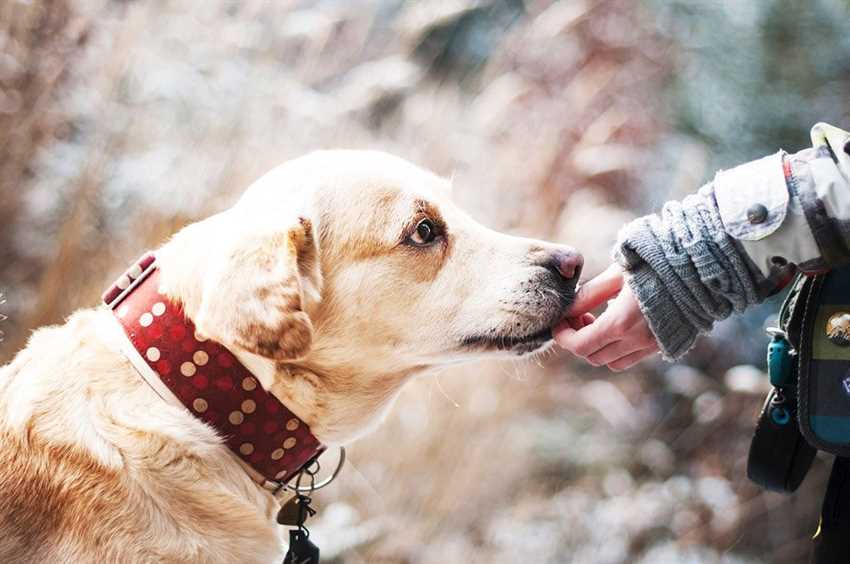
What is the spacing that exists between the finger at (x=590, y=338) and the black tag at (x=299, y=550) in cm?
65

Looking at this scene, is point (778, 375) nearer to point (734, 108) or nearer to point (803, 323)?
point (803, 323)

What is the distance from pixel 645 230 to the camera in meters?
1.36

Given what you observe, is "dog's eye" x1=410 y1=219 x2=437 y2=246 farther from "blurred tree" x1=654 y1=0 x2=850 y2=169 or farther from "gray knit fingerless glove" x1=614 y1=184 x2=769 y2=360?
"blurred tree" x1=654 y1=0 x2=850 y2=169

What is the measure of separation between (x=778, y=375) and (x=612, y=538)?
53.8 inches

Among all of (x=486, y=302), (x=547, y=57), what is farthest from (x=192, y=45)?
(x=486, y=302)

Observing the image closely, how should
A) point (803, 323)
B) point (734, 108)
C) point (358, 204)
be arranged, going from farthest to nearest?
point (734, 108), point (358, 204), point (803, 323)

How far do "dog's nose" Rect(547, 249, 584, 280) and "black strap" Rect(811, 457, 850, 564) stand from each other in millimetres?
576


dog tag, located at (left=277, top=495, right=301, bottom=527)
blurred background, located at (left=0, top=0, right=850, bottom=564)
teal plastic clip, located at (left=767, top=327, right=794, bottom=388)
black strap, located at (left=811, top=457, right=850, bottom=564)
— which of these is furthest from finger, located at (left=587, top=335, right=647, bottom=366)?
blurred background, located at (left=0, top=0, right=850, bottom=564)

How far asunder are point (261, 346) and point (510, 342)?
1.70 ft

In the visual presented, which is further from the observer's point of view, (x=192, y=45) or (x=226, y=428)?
(x=192, y=45)

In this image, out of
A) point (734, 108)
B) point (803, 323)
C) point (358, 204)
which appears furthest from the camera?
point (734, 108)

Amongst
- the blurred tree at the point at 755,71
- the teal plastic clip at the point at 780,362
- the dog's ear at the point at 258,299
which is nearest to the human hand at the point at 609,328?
the teal plastic clip at the point at 780,362

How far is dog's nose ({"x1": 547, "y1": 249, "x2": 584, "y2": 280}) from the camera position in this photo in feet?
5.26

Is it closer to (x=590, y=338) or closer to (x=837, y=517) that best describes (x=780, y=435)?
(x=837, y=517)
